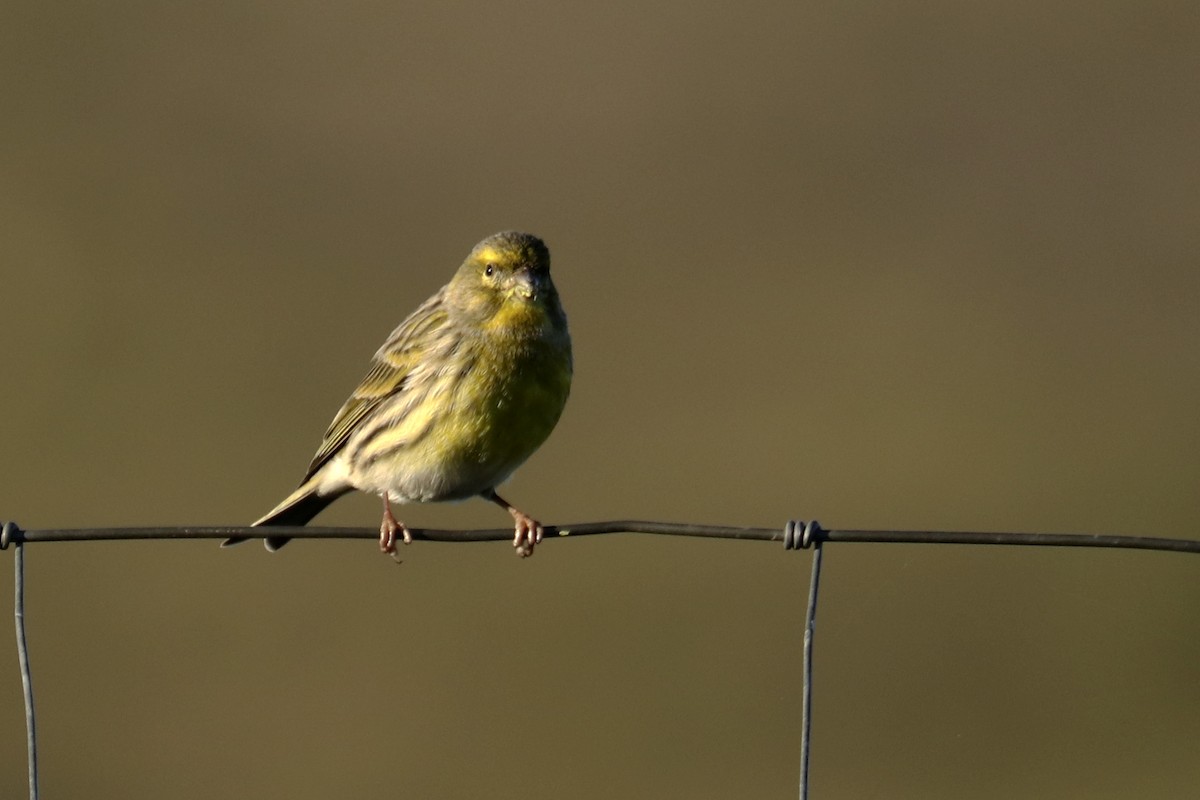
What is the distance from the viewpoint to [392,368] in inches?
295

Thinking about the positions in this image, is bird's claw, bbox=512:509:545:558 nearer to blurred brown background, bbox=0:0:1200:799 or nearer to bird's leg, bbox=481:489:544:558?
bird's leg, bbox=481:489:544:558

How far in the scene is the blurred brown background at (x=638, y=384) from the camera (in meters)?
12.4

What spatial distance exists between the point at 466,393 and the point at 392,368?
1.68 feet

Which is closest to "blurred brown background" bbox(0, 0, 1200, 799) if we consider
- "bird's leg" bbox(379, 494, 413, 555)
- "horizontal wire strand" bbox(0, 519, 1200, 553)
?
"bird's leg" bbox(379, 494, 413, 555)

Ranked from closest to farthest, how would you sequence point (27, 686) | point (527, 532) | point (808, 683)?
point (808, 683), point (27, 686), point (527, 532)

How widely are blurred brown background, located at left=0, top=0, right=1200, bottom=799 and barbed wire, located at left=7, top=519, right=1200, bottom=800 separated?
6.82 meters

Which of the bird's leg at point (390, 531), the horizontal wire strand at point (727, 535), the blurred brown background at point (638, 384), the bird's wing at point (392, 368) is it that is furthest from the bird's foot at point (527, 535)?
the blurred brown background at point (638, 384)

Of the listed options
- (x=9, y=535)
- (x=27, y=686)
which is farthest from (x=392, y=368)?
(x=27, y=686)

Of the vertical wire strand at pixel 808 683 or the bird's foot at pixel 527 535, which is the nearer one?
the vertical wire strand at pixel 808 683

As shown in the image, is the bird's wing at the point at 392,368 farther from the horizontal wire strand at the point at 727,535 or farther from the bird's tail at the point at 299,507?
the horizontal wire strand at the point at 727,535

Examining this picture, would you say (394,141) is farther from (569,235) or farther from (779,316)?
(779,316)

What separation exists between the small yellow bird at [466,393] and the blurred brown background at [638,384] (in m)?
4.62

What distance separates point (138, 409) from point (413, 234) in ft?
12.5

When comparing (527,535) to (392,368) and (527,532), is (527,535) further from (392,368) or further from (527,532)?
(392,368)
